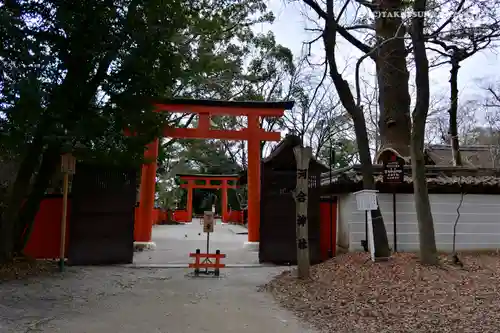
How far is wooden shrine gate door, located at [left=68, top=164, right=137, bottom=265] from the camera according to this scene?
9.55m

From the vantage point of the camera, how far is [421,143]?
7883mm

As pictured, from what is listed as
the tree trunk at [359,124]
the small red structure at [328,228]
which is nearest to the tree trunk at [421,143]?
the tree trunk at [359,124]

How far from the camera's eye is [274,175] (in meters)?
10.5

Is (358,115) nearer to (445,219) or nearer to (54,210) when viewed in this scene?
(445,219)

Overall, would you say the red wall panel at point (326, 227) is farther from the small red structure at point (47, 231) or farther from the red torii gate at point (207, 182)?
the red torii gate at point (207, 182)

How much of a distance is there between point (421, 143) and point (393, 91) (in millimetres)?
4216

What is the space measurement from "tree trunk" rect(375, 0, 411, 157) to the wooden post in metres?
3.98

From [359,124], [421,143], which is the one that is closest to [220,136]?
[359,124]

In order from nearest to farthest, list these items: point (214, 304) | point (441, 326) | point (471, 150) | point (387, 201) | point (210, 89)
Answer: point (441, 326) → point (214, 304) → point (387, 201) → point (210, 89) → point (471, 150)

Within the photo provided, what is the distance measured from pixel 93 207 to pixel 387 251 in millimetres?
6306

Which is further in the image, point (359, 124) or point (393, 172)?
point (393, 172)

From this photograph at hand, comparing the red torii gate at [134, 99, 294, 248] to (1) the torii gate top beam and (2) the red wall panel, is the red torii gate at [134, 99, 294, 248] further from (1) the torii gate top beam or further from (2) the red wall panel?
(2) the red wall panel

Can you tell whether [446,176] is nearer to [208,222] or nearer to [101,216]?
[208,222]

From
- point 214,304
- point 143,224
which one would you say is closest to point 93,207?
point 143,224
